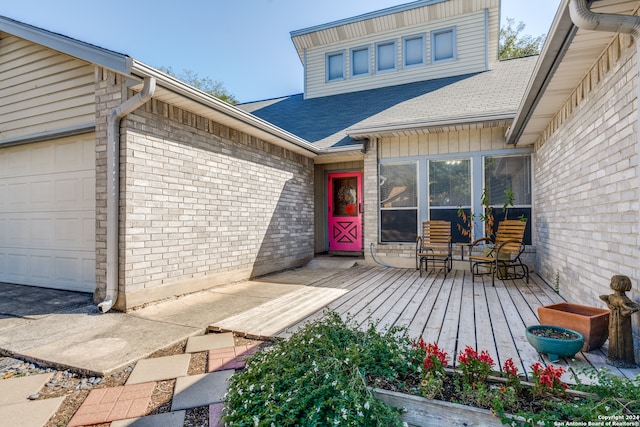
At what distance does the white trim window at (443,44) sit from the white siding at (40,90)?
26.3 ft

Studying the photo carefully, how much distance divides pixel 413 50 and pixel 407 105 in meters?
2.60

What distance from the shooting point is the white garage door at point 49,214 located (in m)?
4.26

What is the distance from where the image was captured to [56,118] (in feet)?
14.4

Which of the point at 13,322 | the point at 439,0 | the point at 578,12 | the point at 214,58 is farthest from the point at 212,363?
the point at 214,58

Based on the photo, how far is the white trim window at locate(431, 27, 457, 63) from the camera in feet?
28.8

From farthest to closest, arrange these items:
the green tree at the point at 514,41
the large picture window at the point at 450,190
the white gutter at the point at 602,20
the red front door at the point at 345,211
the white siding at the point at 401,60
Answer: the green tree at the point at 514,41, the white siding at the point at 401,60, the red front door at the point at 345,211, the large picture window at the point at 450,190, the white gutter at the point at 602,20

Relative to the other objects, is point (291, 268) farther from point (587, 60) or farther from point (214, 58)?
point (214, 58)

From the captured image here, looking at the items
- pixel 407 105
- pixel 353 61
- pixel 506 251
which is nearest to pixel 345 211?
pixel 407 105

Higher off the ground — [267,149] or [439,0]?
[439,0]

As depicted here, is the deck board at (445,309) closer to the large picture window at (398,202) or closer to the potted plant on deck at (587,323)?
the potted plant on deck at (587,323)

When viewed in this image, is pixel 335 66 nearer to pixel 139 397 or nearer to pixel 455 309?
pixel 455 309

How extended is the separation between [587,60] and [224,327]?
3.95 m

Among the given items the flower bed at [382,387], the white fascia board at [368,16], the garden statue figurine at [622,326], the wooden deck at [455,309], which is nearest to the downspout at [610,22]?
the garden statue figurine at [622,326]

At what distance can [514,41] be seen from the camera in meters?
16.1
